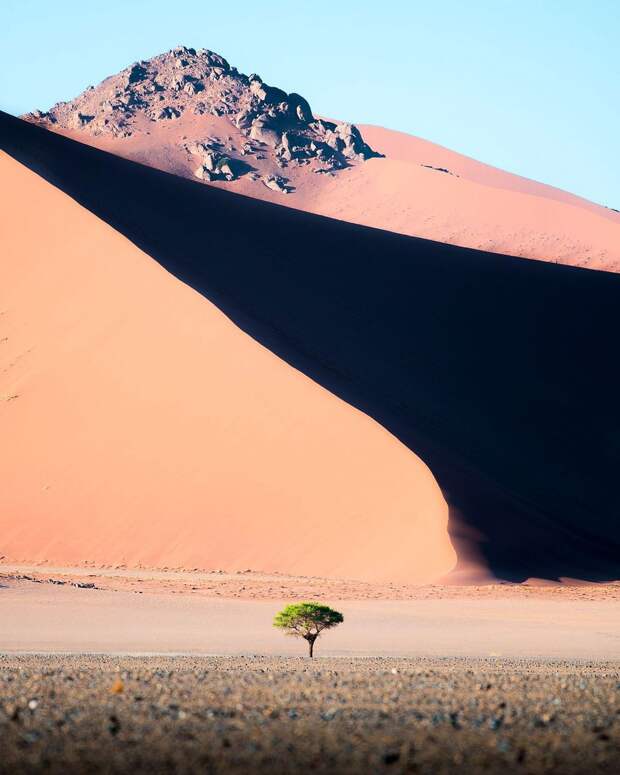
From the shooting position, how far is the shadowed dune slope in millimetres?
24828

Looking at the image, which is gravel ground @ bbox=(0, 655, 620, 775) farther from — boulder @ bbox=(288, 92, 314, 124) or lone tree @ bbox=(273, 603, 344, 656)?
boulder @ bbox=(288, 92, 314, 124)

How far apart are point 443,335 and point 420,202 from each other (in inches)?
1498

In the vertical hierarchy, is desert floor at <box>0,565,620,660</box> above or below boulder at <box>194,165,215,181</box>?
below

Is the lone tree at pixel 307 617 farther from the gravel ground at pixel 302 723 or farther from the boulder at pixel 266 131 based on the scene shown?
the boulder at pixel 266 131

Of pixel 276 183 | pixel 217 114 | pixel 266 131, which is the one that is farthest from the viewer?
pixel 217 114

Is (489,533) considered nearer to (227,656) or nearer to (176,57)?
(227,656)

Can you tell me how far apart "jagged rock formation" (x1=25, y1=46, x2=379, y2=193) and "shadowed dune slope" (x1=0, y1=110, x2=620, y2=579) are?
31.4 meters

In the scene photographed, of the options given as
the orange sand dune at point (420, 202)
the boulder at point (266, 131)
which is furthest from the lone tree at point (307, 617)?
the boulder at point (266, 131)

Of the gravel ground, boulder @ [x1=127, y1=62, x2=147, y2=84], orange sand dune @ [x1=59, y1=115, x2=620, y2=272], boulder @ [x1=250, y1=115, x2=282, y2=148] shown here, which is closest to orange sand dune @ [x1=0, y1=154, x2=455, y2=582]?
the gravel ground

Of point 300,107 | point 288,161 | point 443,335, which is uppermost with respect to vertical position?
point 300,107

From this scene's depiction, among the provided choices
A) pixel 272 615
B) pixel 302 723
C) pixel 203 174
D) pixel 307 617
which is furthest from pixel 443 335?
pixel 203 174

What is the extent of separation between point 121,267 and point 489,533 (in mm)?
13429

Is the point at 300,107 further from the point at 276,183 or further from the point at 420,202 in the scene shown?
the point at 420,202

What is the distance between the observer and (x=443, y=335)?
37.2m
